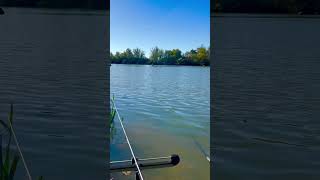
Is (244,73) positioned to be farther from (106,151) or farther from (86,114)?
(106,151)

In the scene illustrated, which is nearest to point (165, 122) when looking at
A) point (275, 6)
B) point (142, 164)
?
point (275, 6)

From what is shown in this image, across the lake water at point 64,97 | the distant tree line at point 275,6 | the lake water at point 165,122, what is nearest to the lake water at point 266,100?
the distant tree line at point 275,6

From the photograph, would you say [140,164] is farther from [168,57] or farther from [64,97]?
[168,57]

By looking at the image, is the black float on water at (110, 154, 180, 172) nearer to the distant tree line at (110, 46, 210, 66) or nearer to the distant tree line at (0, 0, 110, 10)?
the distant tree line at (0, 0, 110, 10)

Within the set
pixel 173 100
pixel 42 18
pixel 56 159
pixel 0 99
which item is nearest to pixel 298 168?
pixel 56 159

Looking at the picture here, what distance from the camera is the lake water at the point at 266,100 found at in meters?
2.74

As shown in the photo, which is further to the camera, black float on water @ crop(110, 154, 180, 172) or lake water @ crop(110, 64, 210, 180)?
lake water @ crop(110, 64, 210, 180)

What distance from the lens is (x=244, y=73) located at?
5.21m

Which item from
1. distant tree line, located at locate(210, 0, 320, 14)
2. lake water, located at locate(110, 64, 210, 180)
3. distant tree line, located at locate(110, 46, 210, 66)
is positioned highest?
distant tree line, located at locate(210, 0, 320, 14)

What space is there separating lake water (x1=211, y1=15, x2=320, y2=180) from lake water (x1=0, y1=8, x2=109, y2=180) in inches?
25.5

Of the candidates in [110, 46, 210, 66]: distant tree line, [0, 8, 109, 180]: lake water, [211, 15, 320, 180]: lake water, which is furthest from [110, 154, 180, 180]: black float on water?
[110, 46, 210, 66]: distant tree line

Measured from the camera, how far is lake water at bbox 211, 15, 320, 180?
2736 mm

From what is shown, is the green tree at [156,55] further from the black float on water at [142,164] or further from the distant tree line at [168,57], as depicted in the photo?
the black float on water at [142,164]

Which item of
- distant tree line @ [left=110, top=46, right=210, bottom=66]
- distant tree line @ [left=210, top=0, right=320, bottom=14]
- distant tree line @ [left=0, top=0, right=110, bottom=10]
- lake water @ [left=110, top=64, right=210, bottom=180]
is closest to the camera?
distant tree line @ [left=0, top=0, right=110, bottom=10]
